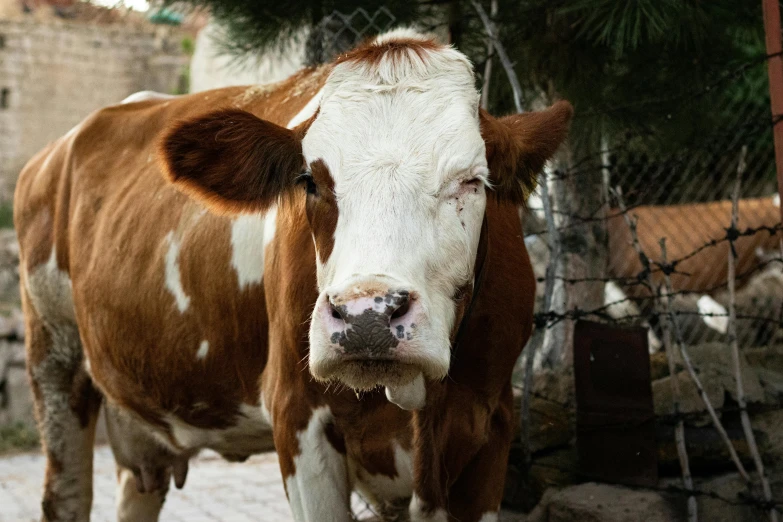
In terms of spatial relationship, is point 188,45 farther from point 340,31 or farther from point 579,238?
point 579,238

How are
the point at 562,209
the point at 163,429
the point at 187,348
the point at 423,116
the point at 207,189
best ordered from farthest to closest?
1. the point at 562,209
2. the point at 163,429
3. the point at 187,348
4. the point at 207,189
5. the point at 423,116

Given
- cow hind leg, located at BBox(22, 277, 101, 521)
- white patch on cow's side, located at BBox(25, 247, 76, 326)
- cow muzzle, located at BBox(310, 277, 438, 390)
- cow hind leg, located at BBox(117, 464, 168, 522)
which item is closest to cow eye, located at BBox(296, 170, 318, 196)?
cow muzzle, located at BBox(310, 277, 438, 390)

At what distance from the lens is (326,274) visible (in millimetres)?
2553

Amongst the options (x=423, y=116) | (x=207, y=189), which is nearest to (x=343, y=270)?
(x=423, y=116)

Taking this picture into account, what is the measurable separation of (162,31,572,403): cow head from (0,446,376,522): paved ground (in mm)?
3098

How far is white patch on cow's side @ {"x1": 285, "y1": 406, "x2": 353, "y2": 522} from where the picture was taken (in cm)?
305

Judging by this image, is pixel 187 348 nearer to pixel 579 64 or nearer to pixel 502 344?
pixel 502 344

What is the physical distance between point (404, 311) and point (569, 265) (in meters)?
3.04

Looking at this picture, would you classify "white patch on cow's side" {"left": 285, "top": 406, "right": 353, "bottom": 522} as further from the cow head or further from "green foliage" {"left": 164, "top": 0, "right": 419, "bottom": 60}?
"green foliage" {"left": 164, "top": 0, "right": 419, "bottom": 60}

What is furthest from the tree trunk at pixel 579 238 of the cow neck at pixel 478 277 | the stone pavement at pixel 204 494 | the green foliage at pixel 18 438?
the green foliage at pixel 18 438

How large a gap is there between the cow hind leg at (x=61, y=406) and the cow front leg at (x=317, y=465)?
2.11 m

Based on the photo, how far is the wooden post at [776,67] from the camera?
12.0ft

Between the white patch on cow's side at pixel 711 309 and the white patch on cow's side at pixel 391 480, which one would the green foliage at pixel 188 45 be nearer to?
the white patch on cow's side at pixel 711 309

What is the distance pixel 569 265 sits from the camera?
5184mm
